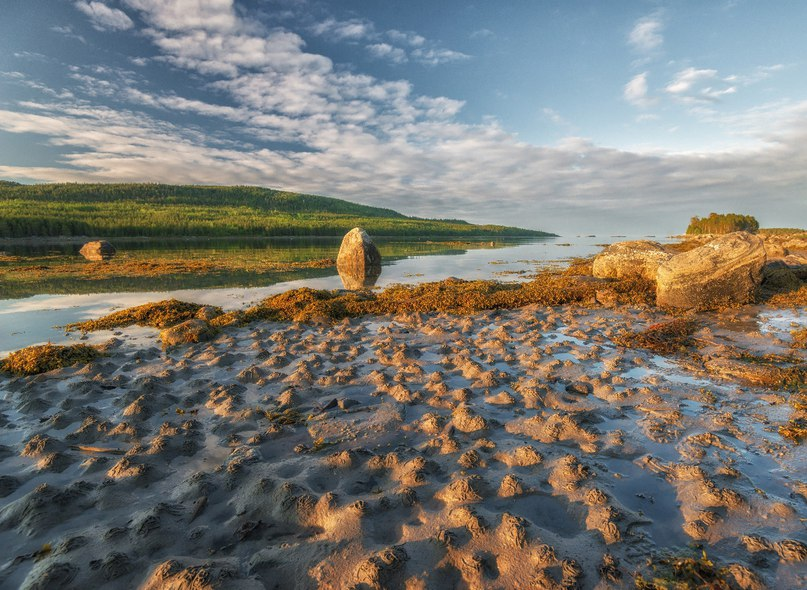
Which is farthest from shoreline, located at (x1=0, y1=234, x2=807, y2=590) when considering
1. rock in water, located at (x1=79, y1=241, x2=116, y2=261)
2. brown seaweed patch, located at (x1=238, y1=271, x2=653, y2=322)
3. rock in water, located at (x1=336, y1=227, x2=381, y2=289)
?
rock in water, located at (x1=79, y1=241, x2=116, y2=261)

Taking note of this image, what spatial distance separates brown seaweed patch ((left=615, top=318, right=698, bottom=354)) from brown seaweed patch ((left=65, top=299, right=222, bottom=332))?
1139cm

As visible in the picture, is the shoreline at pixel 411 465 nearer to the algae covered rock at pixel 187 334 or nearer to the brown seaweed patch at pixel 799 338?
the brown seaweed patch at pixel 799 338

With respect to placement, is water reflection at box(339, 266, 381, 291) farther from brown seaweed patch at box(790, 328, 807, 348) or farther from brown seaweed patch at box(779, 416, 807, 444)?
brown seaweed patch at box(779, 416, 807, 444)

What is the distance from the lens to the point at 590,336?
30.4 feet

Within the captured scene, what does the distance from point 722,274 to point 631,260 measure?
576 cm

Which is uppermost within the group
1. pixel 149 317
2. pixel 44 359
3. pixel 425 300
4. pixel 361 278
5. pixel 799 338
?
pixel 799 338

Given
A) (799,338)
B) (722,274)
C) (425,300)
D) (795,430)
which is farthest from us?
(425,300)

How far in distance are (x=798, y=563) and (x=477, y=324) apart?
8.32 meters

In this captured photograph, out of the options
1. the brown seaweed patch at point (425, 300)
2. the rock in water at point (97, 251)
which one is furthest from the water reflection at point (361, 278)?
the rock in water at point (97, 251)

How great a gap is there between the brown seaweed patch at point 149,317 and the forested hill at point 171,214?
3247 inches

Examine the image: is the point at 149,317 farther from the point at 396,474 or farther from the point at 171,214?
the point at 171,214

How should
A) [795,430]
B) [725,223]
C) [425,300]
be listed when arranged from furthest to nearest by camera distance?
[725,223] → [425,300] → [795,430]

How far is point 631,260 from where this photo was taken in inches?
694

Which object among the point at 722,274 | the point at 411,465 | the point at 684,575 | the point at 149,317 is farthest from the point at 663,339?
the point at 149,317
